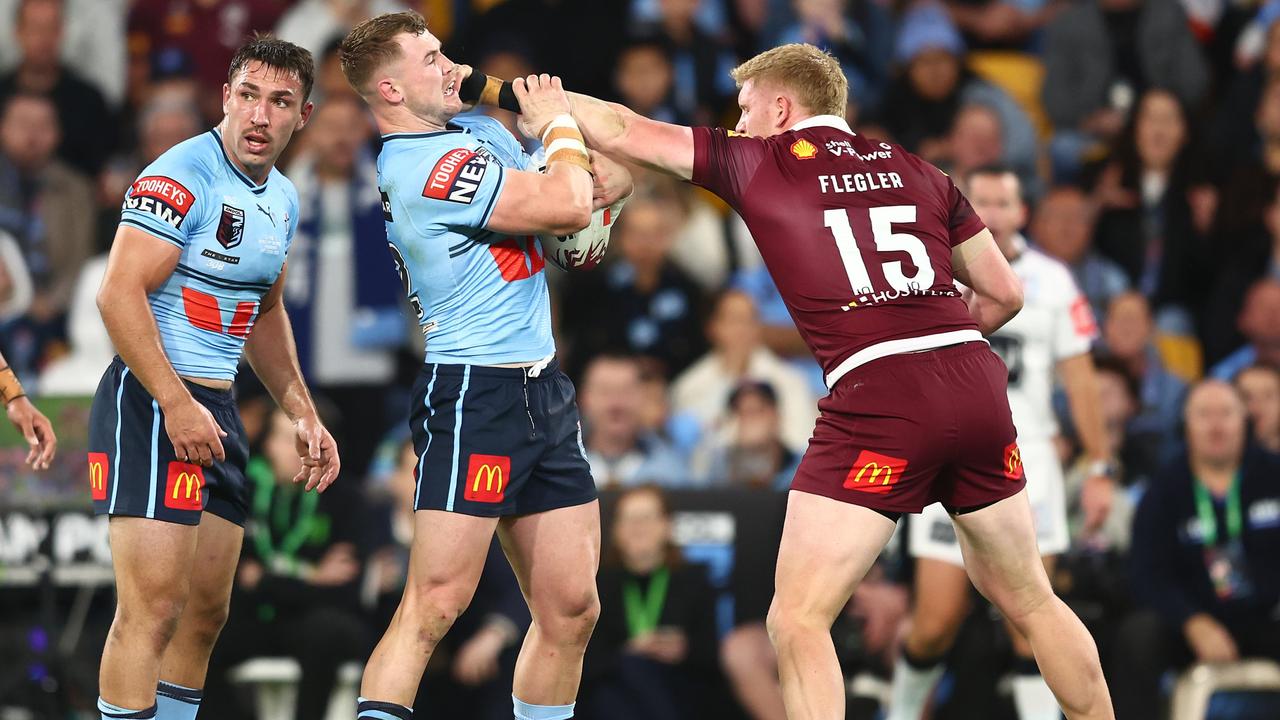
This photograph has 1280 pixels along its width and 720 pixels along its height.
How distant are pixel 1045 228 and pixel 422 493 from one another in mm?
7297

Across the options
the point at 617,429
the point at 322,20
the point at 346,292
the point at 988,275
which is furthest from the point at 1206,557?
the point at 322,20

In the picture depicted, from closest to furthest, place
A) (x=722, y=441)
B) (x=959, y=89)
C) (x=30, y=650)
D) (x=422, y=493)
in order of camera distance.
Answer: (x=422, y=493), (x=30, y=650), (x=722, y=441), (x=959, y=89)

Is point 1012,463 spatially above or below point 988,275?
below

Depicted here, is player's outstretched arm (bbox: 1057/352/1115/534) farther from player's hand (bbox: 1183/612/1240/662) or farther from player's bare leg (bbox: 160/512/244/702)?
player's bare leg (bbox: 160/512/244/702)

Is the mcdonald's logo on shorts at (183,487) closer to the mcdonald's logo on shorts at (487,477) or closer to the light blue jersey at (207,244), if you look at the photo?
the light blue jersey at (207,244)

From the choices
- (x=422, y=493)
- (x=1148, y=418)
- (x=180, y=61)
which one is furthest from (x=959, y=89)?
(x=422, y=493)

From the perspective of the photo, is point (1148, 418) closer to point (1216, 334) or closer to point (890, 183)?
point (1216, 334)

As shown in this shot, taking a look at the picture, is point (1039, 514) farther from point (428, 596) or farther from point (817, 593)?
point (428, 596)

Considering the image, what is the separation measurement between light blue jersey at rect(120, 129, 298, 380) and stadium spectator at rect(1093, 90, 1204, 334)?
795cm

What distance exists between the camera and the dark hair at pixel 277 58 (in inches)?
253

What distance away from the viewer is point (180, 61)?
13328 mm

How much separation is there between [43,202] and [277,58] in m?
6.61

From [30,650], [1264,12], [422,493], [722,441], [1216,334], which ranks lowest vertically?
[30,650]

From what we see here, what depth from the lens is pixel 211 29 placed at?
43.7ft
